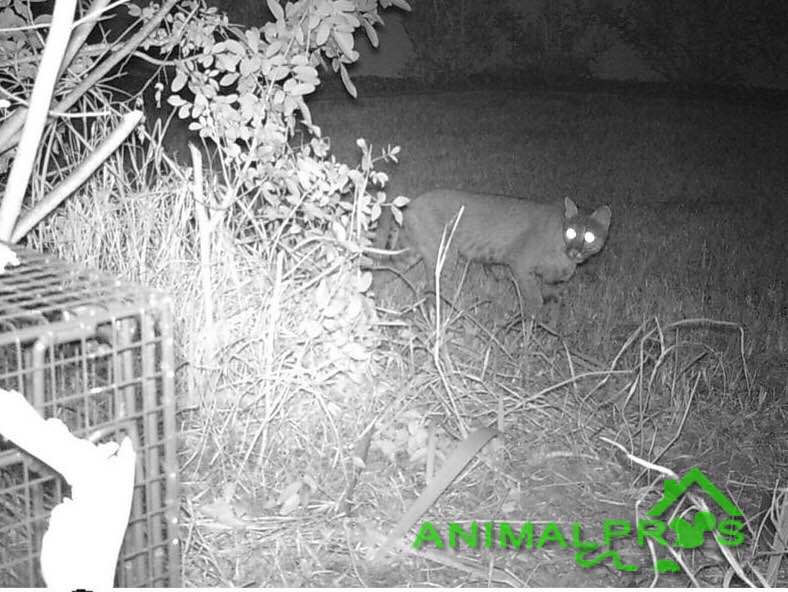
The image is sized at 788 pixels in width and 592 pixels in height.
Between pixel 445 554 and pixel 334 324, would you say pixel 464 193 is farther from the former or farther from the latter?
pixel 445 554

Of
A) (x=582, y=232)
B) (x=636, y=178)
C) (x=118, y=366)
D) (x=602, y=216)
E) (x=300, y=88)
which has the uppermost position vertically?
(x=636, y=178)

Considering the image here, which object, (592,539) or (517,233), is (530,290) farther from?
(592,539)

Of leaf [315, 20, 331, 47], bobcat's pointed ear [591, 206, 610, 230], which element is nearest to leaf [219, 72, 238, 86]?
leaf [315, 20, 331, 47]

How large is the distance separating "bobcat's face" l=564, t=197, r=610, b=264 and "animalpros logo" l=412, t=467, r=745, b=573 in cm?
344

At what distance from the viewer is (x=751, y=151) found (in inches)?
546

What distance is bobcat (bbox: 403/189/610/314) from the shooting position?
21.3ft

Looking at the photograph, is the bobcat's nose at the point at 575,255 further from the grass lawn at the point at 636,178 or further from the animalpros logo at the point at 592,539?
the animalpros logo at the point at 592,539

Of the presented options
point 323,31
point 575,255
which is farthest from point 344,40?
point 575,255

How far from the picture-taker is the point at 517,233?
6652 millimetres

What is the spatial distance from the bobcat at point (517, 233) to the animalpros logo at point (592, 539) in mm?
3430

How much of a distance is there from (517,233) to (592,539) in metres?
3.83

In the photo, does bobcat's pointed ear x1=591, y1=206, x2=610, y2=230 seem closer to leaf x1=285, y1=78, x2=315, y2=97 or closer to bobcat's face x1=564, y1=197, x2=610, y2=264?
bobcat's face x1=564, y1=197, x2=610, y2=264

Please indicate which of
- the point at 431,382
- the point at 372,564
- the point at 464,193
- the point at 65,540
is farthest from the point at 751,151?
the point at 65,540

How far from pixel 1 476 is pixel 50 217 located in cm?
196
